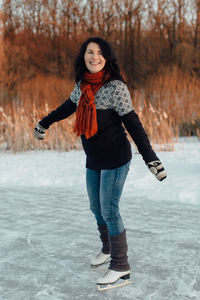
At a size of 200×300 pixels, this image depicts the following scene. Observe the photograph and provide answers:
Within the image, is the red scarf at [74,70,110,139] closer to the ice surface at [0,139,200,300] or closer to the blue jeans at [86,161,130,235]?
the blue jeans at [86,161,130,235]

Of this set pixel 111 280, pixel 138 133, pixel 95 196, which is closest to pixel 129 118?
pixel 138 133

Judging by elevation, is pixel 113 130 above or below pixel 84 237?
above

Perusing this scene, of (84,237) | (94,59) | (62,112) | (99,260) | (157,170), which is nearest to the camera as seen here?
(157,170)

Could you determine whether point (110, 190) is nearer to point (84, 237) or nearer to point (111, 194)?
point (111, 194)

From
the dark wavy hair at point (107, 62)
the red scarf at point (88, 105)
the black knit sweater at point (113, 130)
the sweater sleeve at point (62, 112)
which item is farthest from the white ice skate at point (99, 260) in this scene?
the dark wavy hair at point (107, 62)

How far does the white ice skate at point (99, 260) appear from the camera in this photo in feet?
7.20

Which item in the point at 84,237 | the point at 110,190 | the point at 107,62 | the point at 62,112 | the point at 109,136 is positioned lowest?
the point at 84,237

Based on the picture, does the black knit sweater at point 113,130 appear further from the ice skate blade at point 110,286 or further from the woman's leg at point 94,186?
the ice skate blade at point 110,286

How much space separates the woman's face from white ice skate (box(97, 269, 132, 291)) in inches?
40.7

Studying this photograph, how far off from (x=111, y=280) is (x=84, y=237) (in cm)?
79

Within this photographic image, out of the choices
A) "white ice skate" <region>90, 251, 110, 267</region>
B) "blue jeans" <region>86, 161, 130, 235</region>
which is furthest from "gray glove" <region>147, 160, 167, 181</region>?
"white ice skate" <region>90, 251, 110, 267</region>

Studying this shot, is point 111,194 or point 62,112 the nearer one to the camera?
point 111,194

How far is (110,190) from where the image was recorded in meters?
1.95

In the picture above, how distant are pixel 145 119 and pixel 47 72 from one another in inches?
431
